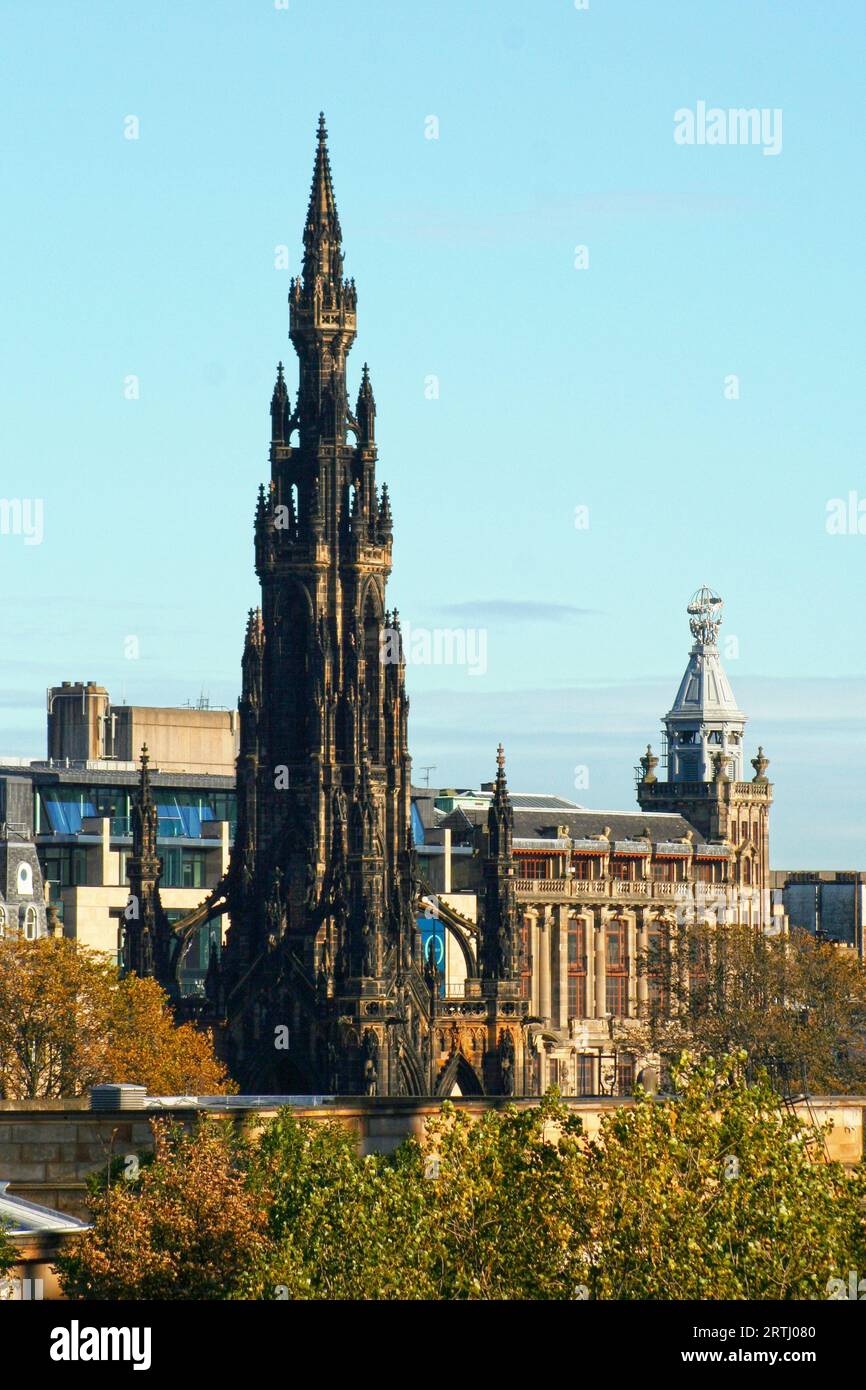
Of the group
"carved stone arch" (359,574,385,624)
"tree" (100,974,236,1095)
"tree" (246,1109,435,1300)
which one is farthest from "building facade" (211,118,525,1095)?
"tree" (246,1109,435,1300)

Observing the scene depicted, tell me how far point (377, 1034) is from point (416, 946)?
6738mm

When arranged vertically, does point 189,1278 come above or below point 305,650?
below

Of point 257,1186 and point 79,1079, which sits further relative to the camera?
point 79,1079

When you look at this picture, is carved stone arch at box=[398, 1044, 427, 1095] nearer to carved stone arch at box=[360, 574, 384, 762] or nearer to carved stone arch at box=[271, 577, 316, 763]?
carved stone arch at box=[360, 574, 384, 762]

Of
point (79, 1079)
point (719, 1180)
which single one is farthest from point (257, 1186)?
point (79, 1079)

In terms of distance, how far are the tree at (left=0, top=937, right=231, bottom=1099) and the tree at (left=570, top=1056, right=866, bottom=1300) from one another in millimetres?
69905

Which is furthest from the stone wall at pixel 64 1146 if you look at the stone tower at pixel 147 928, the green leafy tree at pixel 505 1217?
the stone tower at pixel 147 928

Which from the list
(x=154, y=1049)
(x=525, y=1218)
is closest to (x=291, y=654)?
(x=154, y=1049)

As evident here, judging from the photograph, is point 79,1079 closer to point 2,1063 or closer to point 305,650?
point 2,1063

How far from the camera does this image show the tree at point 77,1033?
461 feet

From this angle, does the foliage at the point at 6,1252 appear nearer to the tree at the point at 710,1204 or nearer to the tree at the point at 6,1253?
the tree at the point at 6,1253
